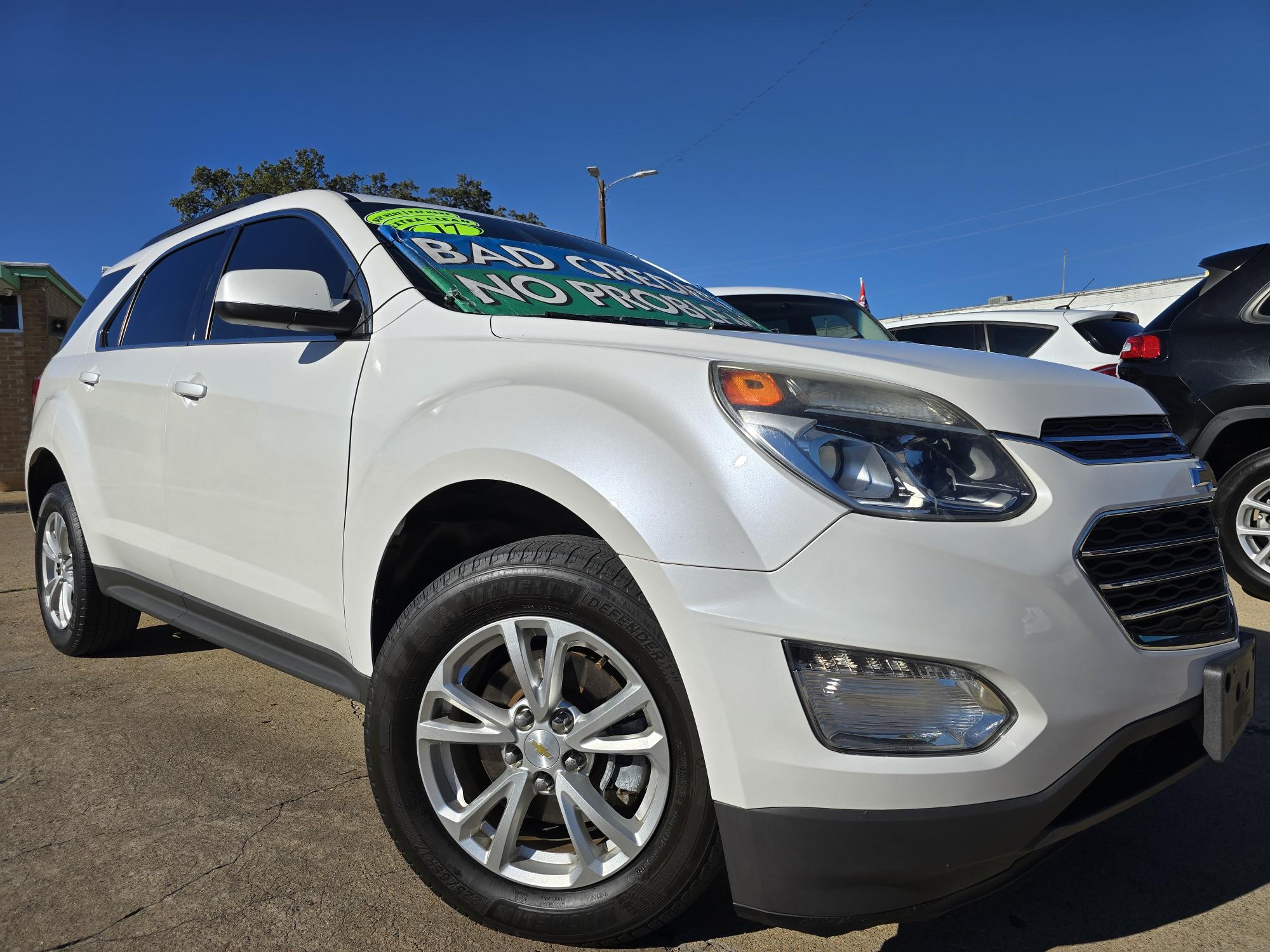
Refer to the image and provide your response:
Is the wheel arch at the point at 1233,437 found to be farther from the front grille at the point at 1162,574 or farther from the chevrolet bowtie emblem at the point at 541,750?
the chevrolet bowtie emblem at the point at 541,750

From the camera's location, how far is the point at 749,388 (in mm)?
1667

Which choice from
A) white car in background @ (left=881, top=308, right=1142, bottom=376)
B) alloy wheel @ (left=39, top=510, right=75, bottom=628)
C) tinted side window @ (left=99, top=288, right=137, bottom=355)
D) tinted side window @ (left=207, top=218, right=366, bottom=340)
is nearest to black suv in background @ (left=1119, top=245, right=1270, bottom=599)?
white car in background @ (left=881, top=308, right=1142, bottom=376)

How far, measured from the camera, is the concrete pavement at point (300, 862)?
1904 mm

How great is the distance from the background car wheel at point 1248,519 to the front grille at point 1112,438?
3.22 metres

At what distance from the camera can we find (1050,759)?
1.52 m

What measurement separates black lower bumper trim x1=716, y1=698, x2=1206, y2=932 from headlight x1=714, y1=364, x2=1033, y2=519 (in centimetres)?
47

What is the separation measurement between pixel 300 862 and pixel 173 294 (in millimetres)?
2145

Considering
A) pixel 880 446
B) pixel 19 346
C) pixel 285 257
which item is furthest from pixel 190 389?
pixel 19 346

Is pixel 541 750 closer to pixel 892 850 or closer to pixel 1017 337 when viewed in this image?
pixel 892 850

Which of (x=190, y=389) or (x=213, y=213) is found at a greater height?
(x=213, y=213)

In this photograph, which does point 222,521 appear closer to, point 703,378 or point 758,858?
point 703,378

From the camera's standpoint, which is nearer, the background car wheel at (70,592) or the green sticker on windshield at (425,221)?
the green sticker on windshield at (425,221)

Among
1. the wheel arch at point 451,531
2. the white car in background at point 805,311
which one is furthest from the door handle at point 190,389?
the white car in background at point 805,311

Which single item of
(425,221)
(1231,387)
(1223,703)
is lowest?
(1223,703)
